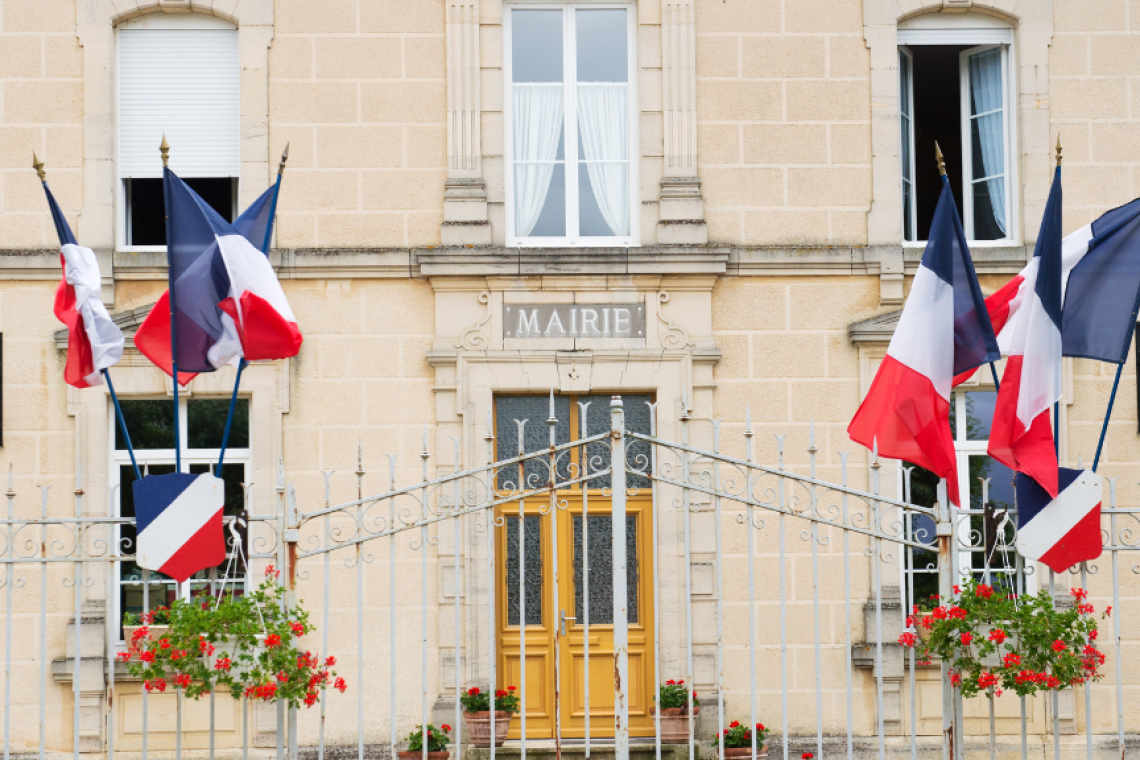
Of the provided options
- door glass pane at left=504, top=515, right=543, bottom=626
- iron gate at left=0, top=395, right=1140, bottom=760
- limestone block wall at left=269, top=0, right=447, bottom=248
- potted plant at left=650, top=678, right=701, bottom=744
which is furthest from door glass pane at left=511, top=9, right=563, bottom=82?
potted plant at left=650, top=678, right=701, bottom=744

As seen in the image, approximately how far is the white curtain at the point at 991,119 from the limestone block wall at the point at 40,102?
744cm

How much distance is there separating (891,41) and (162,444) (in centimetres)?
678

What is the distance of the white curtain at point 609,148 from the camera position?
35.3 feet

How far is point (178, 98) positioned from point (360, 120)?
1562 millimetres

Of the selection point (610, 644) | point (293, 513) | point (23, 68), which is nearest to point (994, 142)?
point (610, 644)

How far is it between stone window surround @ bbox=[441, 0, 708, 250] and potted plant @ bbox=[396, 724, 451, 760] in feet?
12.5

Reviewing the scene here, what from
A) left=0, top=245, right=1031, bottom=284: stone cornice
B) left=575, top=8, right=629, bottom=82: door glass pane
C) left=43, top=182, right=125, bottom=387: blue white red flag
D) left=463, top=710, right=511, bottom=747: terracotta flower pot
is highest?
left=575, top=8, right=629, bottom=82: door glass pane

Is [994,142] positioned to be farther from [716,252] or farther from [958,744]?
[958,744]

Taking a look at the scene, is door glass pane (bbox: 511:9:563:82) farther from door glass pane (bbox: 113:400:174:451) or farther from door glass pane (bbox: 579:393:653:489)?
door glass pane (bbox: 113:400:174:451)

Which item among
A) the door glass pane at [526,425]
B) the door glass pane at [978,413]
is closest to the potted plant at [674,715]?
the door glass pane at [526,425]

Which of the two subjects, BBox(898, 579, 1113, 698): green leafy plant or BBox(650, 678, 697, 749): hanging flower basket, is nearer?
BBox(898, 579, 1113, 698): green leafy plant

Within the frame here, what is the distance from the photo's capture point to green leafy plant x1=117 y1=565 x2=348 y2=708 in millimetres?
6668

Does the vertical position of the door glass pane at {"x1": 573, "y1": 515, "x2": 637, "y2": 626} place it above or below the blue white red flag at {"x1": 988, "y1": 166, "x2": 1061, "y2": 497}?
below

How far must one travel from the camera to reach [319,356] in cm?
1030
